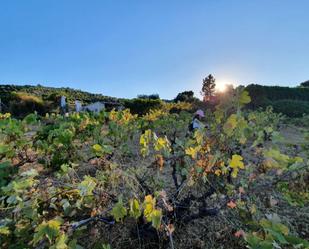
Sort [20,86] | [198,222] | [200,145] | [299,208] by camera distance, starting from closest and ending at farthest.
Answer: [200,145]
[198,222]
[299,208]
[20,86]

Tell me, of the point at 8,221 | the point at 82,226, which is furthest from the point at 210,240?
the point at 8,221

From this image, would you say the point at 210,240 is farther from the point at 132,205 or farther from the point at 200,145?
the point at 132,205

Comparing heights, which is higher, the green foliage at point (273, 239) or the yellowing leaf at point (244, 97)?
the yellowing leaf at point (244, 97)

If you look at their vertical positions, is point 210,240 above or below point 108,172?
below

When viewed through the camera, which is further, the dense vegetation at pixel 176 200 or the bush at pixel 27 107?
the bush at pixel 27 107

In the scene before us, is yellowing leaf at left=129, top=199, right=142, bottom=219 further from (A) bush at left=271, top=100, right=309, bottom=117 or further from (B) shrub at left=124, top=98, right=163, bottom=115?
(A) bush at left=271, top=100, right=309, bottom=117

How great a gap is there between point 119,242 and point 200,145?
0.91 metres

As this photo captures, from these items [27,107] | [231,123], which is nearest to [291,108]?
[27,107]

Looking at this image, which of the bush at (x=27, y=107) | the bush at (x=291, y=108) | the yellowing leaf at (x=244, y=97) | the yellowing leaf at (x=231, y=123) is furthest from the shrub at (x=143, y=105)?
the yellowing leaf at (x=244, y=97)

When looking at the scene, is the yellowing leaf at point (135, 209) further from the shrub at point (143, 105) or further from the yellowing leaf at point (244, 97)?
the shrub at point (143, 105)

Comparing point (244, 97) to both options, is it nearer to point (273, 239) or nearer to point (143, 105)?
point (273, 239)

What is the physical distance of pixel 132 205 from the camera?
1.44 meters

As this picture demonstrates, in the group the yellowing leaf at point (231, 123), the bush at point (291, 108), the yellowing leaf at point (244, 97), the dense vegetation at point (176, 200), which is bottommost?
the bush at point (291, 108)

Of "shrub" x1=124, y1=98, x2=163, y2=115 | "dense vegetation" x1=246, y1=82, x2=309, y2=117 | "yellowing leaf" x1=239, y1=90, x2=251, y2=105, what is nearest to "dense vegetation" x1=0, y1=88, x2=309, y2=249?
"yellowing leaf" x1=239, y1=90, x2=251, y2=105
